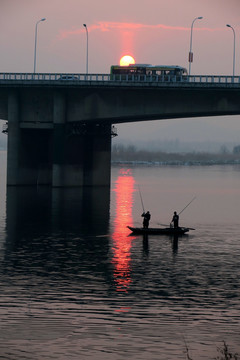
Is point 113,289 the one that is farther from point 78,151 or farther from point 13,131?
point 78,151

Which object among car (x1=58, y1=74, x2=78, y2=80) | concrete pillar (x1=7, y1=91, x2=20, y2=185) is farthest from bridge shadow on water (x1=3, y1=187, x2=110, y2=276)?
car (x1=58, y1=74, x2=78, y2=80)

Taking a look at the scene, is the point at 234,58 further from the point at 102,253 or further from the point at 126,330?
the point at 126,330

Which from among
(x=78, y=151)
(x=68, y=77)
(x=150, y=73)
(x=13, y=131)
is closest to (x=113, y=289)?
(x=150, y=73)

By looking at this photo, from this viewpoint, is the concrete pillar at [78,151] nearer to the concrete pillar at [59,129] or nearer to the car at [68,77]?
the concrete pillar at [59,129]

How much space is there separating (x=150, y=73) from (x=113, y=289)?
62.8 meters

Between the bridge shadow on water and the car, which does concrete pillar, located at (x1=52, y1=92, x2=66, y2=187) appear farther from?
the bridge shadow on water

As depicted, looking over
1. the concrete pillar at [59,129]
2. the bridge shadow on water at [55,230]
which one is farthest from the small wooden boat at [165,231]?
the concrete pillar at [59,129]

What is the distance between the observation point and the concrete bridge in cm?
9256

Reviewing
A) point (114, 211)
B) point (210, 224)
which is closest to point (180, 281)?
point (210, 224)

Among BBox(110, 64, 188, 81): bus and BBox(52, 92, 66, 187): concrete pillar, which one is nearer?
BBox(110, 64, 188, 81): bus

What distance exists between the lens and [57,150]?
10069 centimetres

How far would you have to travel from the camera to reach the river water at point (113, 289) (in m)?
26.6

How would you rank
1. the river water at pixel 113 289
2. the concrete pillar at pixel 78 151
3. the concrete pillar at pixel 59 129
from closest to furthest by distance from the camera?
the river water at pixel 113 289, the concrete pillar at pixel 59 129, the concrete pillar at pixel 78 151

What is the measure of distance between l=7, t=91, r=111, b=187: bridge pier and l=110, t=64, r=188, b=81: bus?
8994mm
